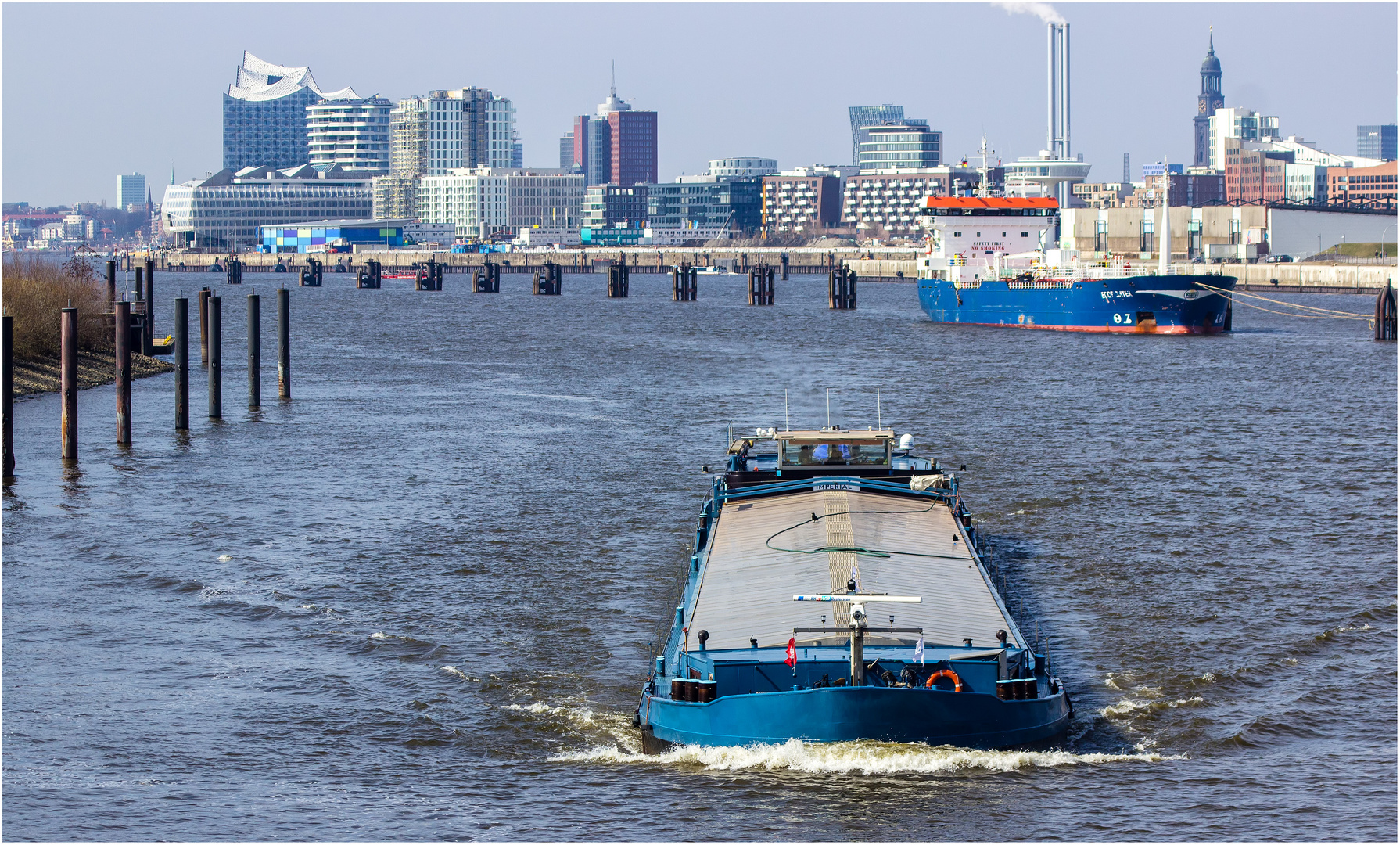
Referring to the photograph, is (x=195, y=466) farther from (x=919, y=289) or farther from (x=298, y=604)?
(x=919, y=289)

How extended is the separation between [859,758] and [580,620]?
1011 cm

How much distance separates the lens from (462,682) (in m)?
26.0

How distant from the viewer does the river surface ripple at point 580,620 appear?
809 inches

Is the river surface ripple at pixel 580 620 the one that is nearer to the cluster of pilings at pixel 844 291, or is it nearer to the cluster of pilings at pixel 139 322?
the cluster of pilings at pixel 139 322

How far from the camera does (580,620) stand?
29.8 meters

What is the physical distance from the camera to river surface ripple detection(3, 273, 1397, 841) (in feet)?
67.4

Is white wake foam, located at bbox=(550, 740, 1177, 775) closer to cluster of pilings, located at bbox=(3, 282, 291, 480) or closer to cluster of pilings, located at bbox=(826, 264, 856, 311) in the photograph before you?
cluster of pilings, located at bbox=(3, 282, 291, 480)

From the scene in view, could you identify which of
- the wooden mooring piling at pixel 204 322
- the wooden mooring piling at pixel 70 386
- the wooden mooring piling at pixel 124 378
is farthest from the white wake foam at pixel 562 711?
the wooden mooring piling at pixel 204 322

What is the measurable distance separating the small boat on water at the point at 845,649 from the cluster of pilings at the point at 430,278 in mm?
169902

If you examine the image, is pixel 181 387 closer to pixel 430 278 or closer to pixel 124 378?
pixel 124 378

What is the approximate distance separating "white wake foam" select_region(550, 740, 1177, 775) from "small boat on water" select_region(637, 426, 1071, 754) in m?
0.13

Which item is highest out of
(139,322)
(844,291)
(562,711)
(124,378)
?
(844,291)

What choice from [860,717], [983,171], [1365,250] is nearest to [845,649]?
[860,717]

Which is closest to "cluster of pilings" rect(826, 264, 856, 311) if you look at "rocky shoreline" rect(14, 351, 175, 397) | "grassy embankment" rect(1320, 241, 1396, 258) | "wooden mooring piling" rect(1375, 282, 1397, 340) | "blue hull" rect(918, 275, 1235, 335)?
"blue hull" rect(918, 275, 1235, 335)
